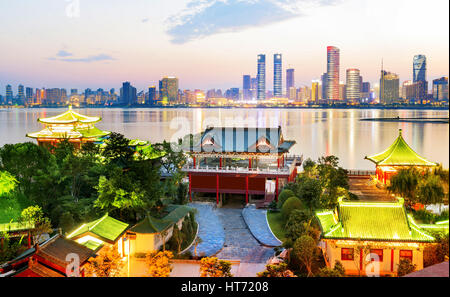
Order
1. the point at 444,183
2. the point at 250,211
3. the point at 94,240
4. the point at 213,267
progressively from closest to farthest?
the point at 444,183 → the point at 213,267 → the point at 94,240 → the point at 250,211

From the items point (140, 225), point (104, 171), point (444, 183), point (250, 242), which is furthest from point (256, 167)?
point (444, 183)

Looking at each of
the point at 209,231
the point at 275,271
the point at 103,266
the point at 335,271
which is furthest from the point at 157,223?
the point at 335,271

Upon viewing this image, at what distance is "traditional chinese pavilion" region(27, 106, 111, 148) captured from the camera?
2655cm

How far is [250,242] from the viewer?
552 inches

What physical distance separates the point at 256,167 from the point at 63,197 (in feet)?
31.0

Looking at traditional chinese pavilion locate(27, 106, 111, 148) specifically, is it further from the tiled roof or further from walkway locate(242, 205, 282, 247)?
walkway locate(242, 205, 282, 247)

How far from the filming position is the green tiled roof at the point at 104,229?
1001 cm

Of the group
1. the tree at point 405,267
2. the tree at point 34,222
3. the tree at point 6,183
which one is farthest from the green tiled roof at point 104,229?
the tree at point 405,267

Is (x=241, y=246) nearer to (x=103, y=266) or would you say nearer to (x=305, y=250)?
(x=305, y=250)

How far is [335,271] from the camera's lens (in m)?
8.62

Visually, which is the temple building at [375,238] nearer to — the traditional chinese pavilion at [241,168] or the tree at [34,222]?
the tree at [34,222]

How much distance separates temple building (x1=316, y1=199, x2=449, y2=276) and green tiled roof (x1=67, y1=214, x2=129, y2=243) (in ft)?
17.6

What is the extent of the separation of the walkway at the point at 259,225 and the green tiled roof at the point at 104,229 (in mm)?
5139
